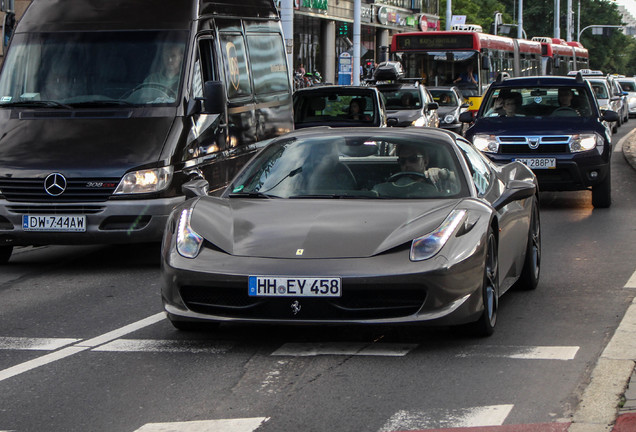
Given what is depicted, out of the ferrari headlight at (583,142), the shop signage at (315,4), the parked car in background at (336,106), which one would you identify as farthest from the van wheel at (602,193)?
the shop signage at (315,4)

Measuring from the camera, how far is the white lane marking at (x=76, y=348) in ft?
22.0

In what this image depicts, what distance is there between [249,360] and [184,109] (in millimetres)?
4994

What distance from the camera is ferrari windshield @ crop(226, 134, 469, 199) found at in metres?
7.91

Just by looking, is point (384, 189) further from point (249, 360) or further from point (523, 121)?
point (523, 121)

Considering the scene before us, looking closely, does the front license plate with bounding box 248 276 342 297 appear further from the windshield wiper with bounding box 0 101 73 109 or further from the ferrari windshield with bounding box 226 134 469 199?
the windshield wiper with bounding box 0 101 73 109

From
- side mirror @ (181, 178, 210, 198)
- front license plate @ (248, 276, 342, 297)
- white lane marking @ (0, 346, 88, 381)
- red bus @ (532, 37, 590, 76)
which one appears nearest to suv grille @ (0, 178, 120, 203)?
side mirror @ (181, 178, 210, 198)

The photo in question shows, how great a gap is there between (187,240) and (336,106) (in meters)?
13.4

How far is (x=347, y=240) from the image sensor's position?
23.1 ft

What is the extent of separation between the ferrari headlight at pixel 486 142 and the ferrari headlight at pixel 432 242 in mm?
9090

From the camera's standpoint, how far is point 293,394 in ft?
19.9

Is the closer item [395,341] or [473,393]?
[473,393]

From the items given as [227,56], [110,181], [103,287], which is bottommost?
[103,287]

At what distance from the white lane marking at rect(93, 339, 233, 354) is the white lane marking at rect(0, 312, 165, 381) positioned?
0.12 metres

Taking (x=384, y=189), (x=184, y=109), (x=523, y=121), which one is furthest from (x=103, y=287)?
(x=523, y=121)
